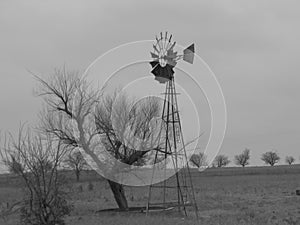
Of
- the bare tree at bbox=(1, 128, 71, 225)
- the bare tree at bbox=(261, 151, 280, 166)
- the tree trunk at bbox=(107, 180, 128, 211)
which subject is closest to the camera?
the bare tree at bbox=(1, 128, 71, 225)

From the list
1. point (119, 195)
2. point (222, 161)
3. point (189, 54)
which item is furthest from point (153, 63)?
point (222, 161)

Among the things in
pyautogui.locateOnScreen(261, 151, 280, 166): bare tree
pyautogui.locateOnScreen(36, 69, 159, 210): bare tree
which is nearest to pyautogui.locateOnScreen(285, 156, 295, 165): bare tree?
pyautogui.locateOnScreen(261, 151, 280, 166): bare tree

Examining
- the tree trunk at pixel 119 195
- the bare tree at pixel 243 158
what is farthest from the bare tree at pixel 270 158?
the tree trunk at pixel 119 195

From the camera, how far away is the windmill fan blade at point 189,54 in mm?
17969

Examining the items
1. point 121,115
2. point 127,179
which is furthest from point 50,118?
point 127,179

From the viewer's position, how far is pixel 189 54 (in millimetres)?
17969

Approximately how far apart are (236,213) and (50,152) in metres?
8.96

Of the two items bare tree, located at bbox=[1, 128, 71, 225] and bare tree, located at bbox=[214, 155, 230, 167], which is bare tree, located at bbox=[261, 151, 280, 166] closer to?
bare tree, located at bbox=[214, 155, 230, 167]

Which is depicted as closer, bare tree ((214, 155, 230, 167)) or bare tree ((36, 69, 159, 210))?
bare tree ((36, 69, 159, 210))

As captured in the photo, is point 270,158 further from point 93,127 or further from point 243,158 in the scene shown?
point 93,127

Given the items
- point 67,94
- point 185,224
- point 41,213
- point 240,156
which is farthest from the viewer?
point 240,156

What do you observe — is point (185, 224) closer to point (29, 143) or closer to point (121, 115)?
point (29, 143)

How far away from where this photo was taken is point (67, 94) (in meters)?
21.1

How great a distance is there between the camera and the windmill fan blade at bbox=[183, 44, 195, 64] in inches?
707
